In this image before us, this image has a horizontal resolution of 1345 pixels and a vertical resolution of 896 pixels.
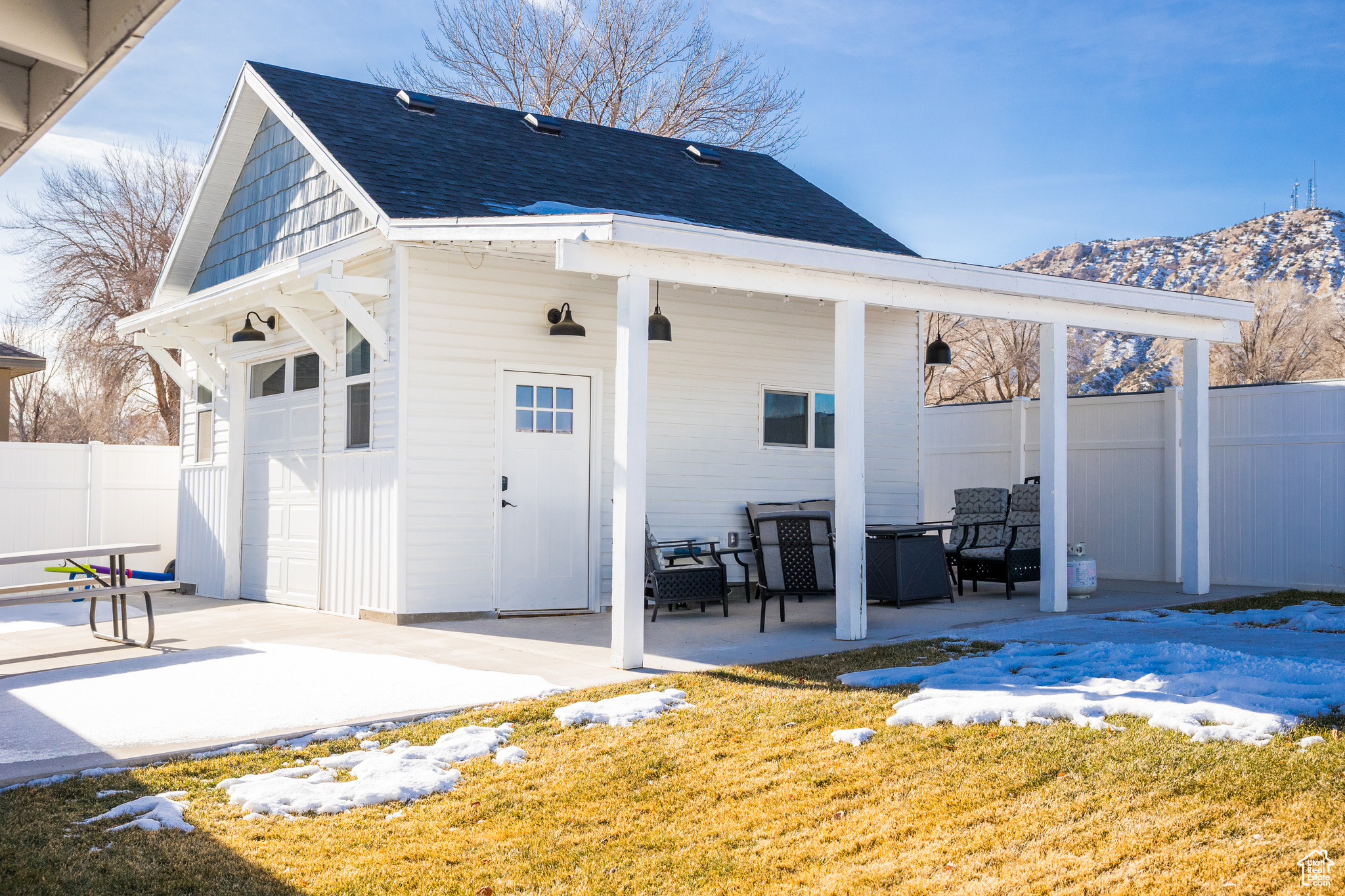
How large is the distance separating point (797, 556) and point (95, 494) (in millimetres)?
9539

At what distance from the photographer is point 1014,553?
1004 cm

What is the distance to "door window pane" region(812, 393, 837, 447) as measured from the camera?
440 inches

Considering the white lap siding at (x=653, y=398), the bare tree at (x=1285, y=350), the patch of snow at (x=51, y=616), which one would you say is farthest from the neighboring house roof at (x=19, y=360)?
the bare tree at (x=1285, y=350)

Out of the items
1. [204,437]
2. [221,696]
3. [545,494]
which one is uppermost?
[204,437]

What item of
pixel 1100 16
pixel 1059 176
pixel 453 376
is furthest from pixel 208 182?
pixel 1059 176

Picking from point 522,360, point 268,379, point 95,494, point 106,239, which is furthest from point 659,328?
point 106,239

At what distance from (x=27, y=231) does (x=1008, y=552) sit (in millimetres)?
22911

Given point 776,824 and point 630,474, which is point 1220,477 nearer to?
point 630,474

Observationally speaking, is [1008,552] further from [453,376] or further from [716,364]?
[453,376]

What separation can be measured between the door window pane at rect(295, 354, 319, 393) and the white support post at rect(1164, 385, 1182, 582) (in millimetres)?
8723

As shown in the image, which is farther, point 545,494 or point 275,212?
point 275,212

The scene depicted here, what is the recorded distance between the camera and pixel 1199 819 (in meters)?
3.51

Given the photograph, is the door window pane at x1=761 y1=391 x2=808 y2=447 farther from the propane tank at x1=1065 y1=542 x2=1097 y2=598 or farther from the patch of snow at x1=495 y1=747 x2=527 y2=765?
the patch of snow at x1=495 y1=747 x2=527 y2=765

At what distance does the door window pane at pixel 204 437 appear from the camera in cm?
1218
